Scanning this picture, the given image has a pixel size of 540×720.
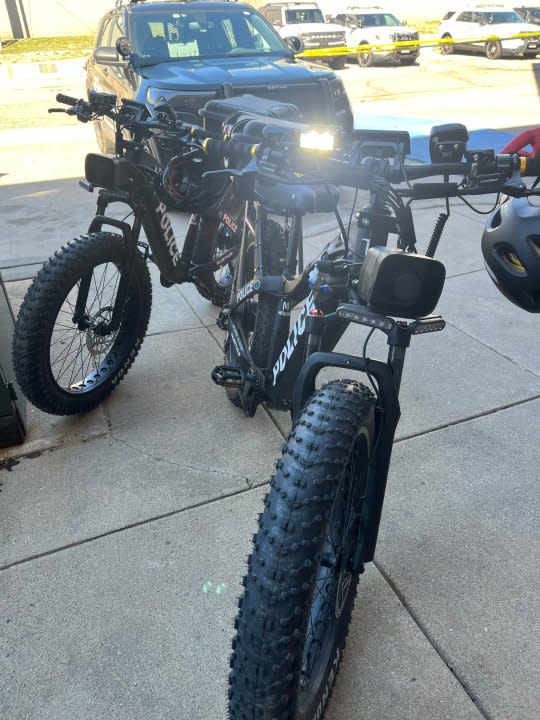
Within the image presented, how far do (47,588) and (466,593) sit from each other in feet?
5.01

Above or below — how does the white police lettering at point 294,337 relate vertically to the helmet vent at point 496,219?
below

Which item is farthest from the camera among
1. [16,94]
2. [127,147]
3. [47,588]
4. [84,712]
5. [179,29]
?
[16,94]

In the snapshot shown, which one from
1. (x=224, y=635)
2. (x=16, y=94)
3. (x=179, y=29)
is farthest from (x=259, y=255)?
(x=16, y=94)

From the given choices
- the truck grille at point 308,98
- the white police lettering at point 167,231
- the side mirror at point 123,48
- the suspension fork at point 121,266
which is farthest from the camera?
the truck grille at point 308,98

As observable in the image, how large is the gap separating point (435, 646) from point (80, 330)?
2.17 meters

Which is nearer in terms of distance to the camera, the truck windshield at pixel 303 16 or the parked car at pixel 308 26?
the parked car at pixel 308 26

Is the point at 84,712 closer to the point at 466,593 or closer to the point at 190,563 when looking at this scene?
the point at 190,563

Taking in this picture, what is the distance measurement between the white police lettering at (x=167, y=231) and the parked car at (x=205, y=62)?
112 inches

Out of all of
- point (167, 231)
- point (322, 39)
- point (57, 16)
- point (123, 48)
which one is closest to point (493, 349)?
point (167, 231)

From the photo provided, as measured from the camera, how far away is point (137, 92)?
622 centimetres

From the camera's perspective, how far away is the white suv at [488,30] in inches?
760

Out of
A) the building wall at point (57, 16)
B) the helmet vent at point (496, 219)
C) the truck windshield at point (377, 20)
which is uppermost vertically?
the building wall at point (57, 16)

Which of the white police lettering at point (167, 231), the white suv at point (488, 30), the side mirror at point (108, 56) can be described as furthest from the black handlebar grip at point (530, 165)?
the white suv at point (488, 30)

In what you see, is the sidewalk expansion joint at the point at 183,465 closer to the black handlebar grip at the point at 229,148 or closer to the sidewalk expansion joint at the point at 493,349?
the black handlebar grip at the point at 229,148
